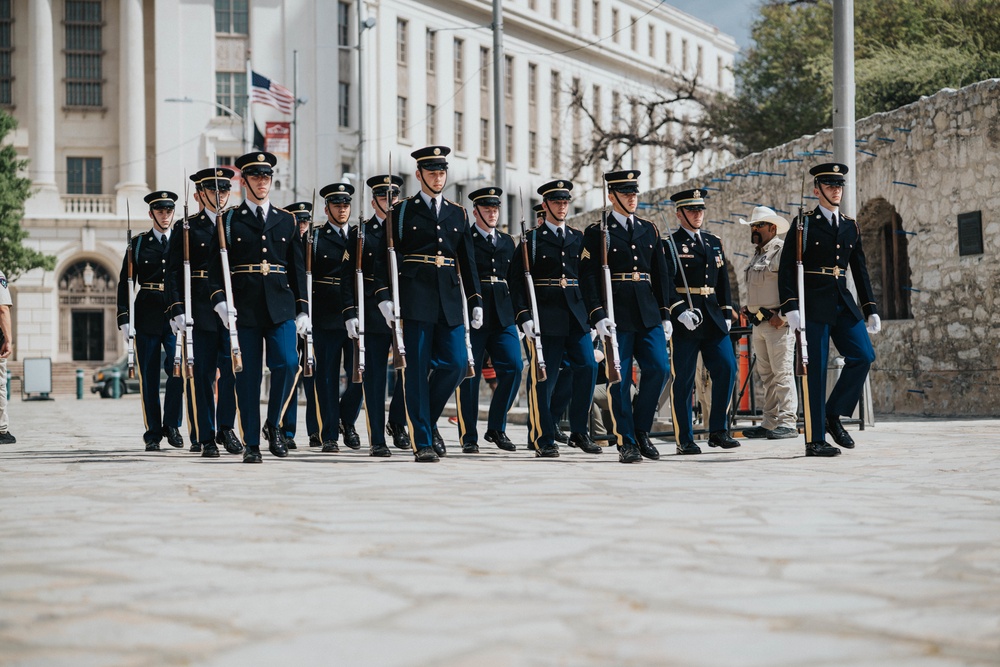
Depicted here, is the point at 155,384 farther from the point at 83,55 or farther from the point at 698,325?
the point at 83,55

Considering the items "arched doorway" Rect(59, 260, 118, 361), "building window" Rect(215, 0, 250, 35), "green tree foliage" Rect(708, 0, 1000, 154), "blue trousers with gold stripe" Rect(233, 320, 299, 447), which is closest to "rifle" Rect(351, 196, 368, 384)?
"blue trousers with gold stripe" Rect(233, 320, 299, 447)

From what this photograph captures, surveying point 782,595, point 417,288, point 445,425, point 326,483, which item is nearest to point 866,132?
point 445,425

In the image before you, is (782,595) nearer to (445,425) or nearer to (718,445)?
(718,445)

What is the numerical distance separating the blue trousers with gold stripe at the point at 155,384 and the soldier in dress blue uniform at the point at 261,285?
1.57 meters

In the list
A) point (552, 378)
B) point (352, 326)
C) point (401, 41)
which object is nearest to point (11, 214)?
point (401, 41)

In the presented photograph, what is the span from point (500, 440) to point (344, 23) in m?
47.0

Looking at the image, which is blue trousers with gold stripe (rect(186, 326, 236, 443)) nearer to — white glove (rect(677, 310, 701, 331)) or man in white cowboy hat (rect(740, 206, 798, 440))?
white glove (rect(677, 310, 701, 331))

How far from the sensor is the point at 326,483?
7723mm

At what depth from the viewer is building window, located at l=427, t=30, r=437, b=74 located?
58500mm

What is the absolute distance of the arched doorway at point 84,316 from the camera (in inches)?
2085

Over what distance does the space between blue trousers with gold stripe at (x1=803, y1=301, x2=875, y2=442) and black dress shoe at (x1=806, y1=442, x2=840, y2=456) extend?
39 mm

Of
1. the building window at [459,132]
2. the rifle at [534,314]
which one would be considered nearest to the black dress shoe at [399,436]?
the rifle at [534,314]

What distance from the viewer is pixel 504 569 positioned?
183 inches

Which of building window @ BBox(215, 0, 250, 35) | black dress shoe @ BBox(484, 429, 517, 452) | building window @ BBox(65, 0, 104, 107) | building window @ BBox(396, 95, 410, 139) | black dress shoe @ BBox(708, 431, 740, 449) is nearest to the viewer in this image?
black dress shoe @ BBox(708, 431, 740, 449)
